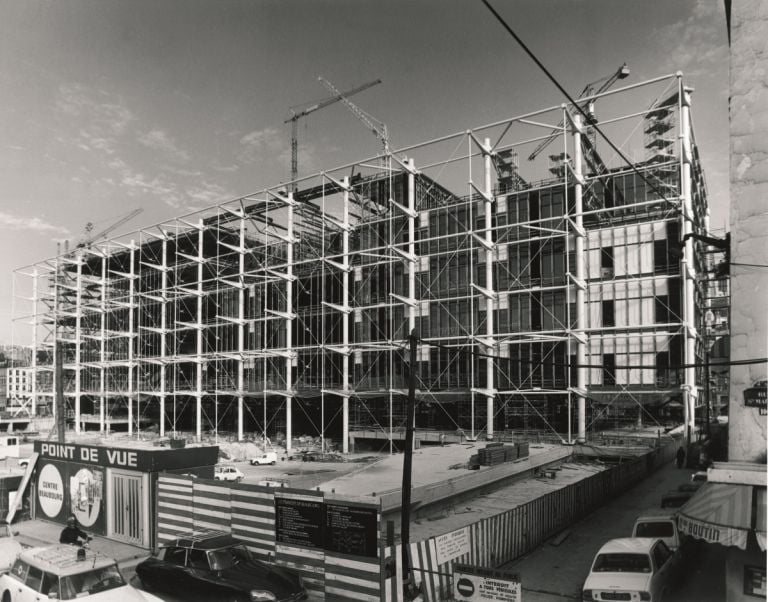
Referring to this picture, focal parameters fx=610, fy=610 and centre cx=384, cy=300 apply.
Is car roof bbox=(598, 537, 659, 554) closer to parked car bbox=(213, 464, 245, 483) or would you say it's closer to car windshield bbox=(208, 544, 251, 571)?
car windshield bbox=(208, 544, 251, 571)

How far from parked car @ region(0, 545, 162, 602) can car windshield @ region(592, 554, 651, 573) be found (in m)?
8.16

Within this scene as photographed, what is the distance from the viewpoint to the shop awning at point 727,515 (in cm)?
819

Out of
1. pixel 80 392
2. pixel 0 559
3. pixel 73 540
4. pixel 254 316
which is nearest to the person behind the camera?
pixel 0 559

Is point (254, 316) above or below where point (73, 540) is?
above

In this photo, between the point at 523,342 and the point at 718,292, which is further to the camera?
the point at 718,292

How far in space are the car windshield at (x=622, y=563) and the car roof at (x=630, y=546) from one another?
91 millimetres

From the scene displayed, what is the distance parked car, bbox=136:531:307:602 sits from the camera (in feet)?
35.9

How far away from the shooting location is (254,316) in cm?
5406

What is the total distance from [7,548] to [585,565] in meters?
13.9

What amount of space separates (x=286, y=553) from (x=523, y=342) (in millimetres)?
29054

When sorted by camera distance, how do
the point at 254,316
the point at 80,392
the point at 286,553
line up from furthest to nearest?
the point at 80,392
the point at 254,316
the point at 286,553

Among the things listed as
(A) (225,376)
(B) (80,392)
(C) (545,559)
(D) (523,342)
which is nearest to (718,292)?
(D) (523,342)

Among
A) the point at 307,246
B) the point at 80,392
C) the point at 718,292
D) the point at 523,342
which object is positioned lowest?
the point at 80,392

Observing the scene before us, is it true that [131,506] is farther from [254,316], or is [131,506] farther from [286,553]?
[254,316]
